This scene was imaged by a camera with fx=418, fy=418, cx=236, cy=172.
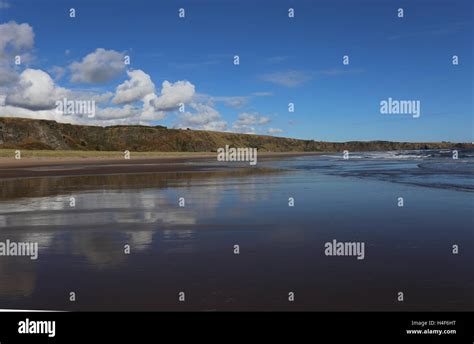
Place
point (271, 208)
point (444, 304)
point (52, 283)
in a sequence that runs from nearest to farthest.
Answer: point (444, 304) < point (52, 283) < point (271, 208)

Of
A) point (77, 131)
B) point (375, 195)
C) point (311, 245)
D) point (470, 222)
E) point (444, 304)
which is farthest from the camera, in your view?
point (77, 131)

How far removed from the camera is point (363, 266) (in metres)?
8.05

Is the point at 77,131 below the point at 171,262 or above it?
above

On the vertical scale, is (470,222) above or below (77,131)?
below

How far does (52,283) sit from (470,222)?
36.0 ft

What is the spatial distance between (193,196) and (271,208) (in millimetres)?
5087

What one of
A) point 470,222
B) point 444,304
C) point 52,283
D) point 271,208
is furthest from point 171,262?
point 470,222

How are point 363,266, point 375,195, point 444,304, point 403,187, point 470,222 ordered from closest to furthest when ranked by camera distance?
point 444,304 < point 363,266 < point 470,222 < point 375,195 < point 403,187

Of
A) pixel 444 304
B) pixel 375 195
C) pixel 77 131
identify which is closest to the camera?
pixel 444 304
